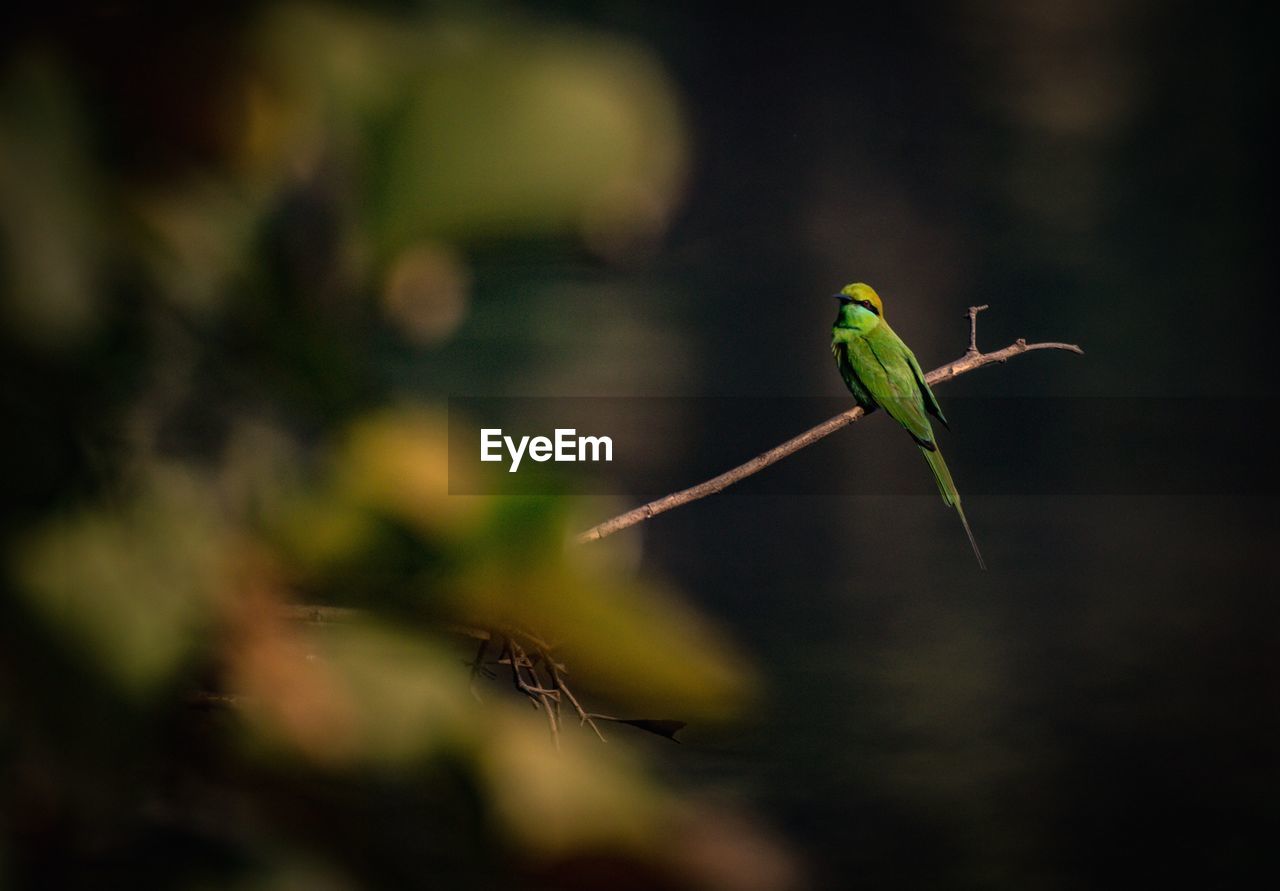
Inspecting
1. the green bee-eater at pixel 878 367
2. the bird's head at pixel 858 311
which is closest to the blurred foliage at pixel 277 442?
the green bee-eater at pixel 878 367

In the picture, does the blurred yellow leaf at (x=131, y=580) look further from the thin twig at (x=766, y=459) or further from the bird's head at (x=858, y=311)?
the bird's head at (x=858, y=311)

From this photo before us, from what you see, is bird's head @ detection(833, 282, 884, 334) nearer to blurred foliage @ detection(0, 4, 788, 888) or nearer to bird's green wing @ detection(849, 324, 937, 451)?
bird's green wing @ detection(849, 324, 937, 451)

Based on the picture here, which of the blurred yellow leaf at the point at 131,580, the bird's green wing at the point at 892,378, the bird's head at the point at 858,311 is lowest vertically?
the blurred yellow leaf at the point at 131,580

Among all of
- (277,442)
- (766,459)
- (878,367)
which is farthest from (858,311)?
(277,442)

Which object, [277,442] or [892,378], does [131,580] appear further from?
[892,378]

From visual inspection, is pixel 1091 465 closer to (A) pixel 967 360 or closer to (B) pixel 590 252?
(A) pixel 967 360

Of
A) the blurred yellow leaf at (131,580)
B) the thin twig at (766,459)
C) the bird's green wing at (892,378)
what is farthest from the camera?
the bird's green wing at (892,378)

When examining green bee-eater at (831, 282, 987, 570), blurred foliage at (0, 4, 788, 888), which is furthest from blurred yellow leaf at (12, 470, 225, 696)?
green bee-eater at (831, 282, 987, 570)
